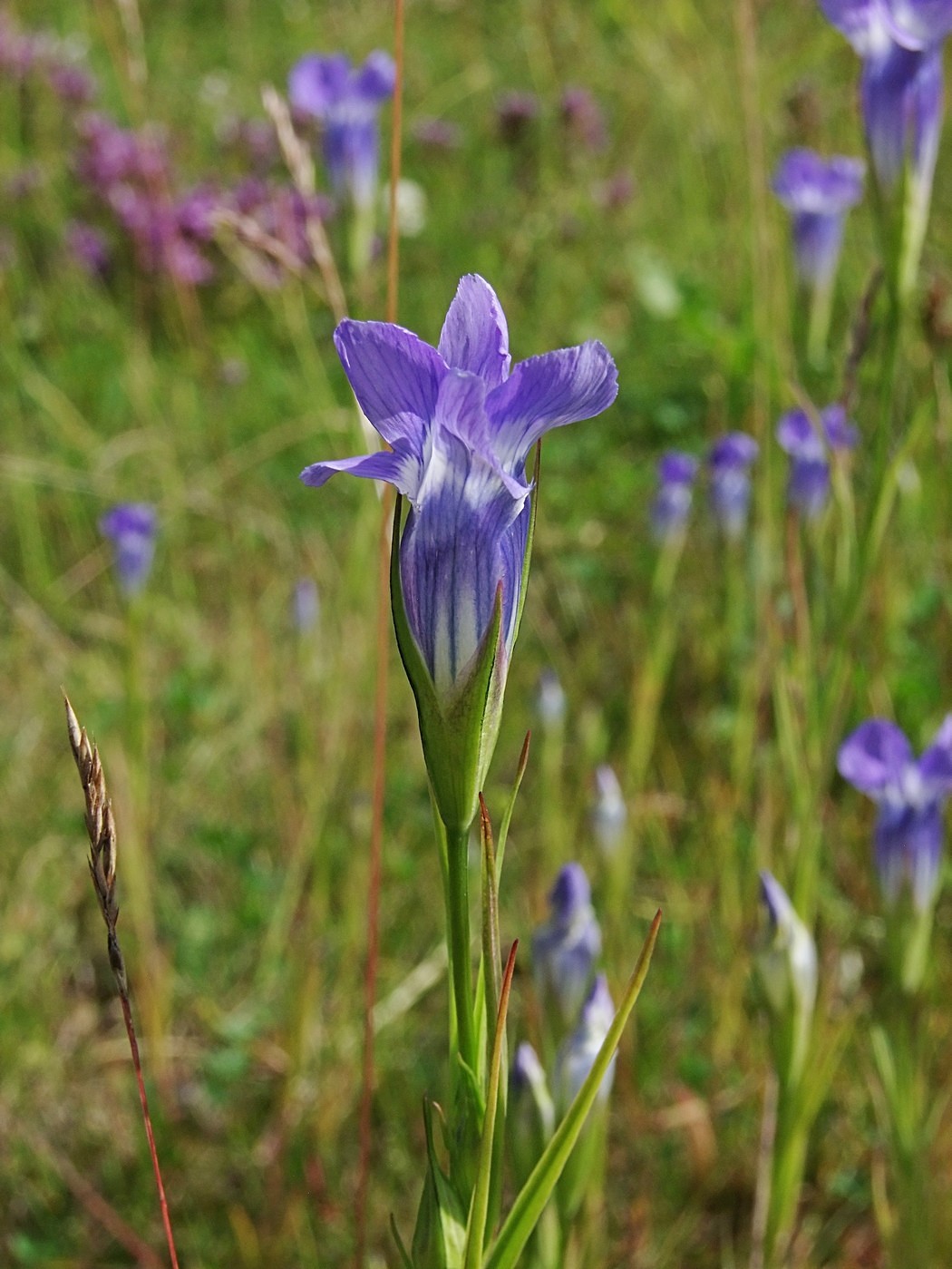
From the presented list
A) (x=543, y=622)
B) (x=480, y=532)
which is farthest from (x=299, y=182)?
(x=543, y=622)

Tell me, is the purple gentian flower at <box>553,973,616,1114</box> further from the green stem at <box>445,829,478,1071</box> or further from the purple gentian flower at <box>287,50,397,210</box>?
the purple gentian flower at <box>287,50,397,210</box>

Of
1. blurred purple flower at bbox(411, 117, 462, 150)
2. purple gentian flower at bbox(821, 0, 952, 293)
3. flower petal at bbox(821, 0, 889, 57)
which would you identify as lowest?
purple gentian flower at bbox(821, 0, 952, 293)

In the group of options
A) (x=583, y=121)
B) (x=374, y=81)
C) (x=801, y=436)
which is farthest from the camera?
(x=583, y=121)

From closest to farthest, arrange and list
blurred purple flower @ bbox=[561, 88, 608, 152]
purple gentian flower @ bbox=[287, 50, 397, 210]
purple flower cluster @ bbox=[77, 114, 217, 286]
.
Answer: purple gentian flower @ bbox=[287, 50, 397, 210] → blurred purple flower @ bbox=[561, 88, 608, 152] → purple flower cluster @ bbox=[77, 114, 217, 286]

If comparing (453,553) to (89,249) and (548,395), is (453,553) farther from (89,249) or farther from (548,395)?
(89,249)

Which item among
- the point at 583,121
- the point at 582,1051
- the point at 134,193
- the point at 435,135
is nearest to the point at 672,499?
the point at 582,1051

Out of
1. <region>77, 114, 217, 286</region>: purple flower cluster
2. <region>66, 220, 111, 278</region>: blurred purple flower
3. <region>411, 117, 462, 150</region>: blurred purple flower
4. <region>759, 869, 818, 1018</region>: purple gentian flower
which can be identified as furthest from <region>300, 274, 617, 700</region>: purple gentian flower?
<region>411, 117, 462, 150</region>: blurred purple flower

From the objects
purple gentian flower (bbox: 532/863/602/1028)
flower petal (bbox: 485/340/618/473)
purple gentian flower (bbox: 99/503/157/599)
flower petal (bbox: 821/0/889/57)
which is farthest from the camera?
purple gentian flower (bbox: 99/503/157/599)
